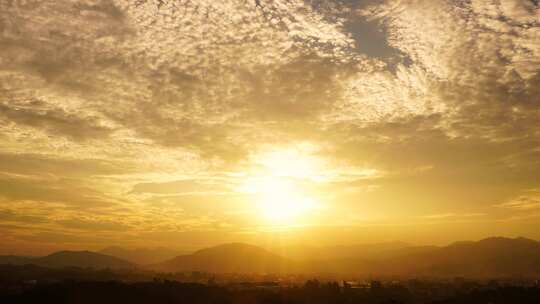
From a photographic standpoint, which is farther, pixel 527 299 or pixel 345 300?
pixel 345 300

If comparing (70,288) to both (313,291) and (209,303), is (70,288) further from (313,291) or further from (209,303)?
(313,291)

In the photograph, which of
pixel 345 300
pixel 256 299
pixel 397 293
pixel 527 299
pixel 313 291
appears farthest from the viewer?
pixel 397 293

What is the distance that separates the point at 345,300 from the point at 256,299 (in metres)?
23.8

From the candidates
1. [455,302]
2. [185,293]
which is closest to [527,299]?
[455,302]

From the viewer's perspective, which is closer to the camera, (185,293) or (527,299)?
(527,299)

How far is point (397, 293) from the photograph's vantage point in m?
131

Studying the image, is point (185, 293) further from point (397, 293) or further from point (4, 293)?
point (397, 293)

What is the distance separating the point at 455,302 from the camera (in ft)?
308

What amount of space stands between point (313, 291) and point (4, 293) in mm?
72228

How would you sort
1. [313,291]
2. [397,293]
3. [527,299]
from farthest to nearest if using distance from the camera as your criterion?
[397,293], [313,291], [527,299]

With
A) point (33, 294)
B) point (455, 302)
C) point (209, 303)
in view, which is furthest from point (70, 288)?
point (455, 302)

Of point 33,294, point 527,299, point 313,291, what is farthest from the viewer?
point 313,291

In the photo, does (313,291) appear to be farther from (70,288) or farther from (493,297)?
(70,288)

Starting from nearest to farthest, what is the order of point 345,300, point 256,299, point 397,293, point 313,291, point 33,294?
1. point 33,294
2. point 256,299
3. point 345,300
4. point 313,291
5. point 397,293
